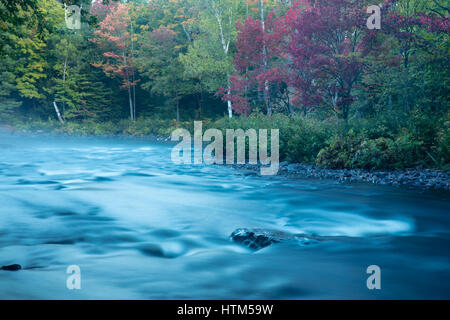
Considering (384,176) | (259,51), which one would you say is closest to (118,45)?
(259,51)

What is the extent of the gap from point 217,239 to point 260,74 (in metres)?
13.7

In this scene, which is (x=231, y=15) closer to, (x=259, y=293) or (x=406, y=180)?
(x=406, y=180)

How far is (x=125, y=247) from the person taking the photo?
6242 mm

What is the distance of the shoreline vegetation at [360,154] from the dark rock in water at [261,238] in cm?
457

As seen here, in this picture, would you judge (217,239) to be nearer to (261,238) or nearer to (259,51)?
(261,238)

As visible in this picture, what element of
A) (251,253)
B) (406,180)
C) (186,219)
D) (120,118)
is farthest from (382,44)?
(120,118)

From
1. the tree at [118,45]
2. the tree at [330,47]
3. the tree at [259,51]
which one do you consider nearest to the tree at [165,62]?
the tree at [118,45]

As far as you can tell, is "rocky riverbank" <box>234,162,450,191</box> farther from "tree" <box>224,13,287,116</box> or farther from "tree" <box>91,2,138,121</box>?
"tree" <box>91,2,138,121</box>

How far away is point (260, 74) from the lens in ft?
62.7

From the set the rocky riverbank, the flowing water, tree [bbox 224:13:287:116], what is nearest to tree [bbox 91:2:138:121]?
tree [bbox 224:13:287:116]

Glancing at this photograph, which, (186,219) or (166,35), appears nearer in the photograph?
(186,219)

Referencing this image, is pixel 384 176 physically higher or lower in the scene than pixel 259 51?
lower

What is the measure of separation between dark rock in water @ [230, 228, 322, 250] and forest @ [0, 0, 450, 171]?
18.7 feet
